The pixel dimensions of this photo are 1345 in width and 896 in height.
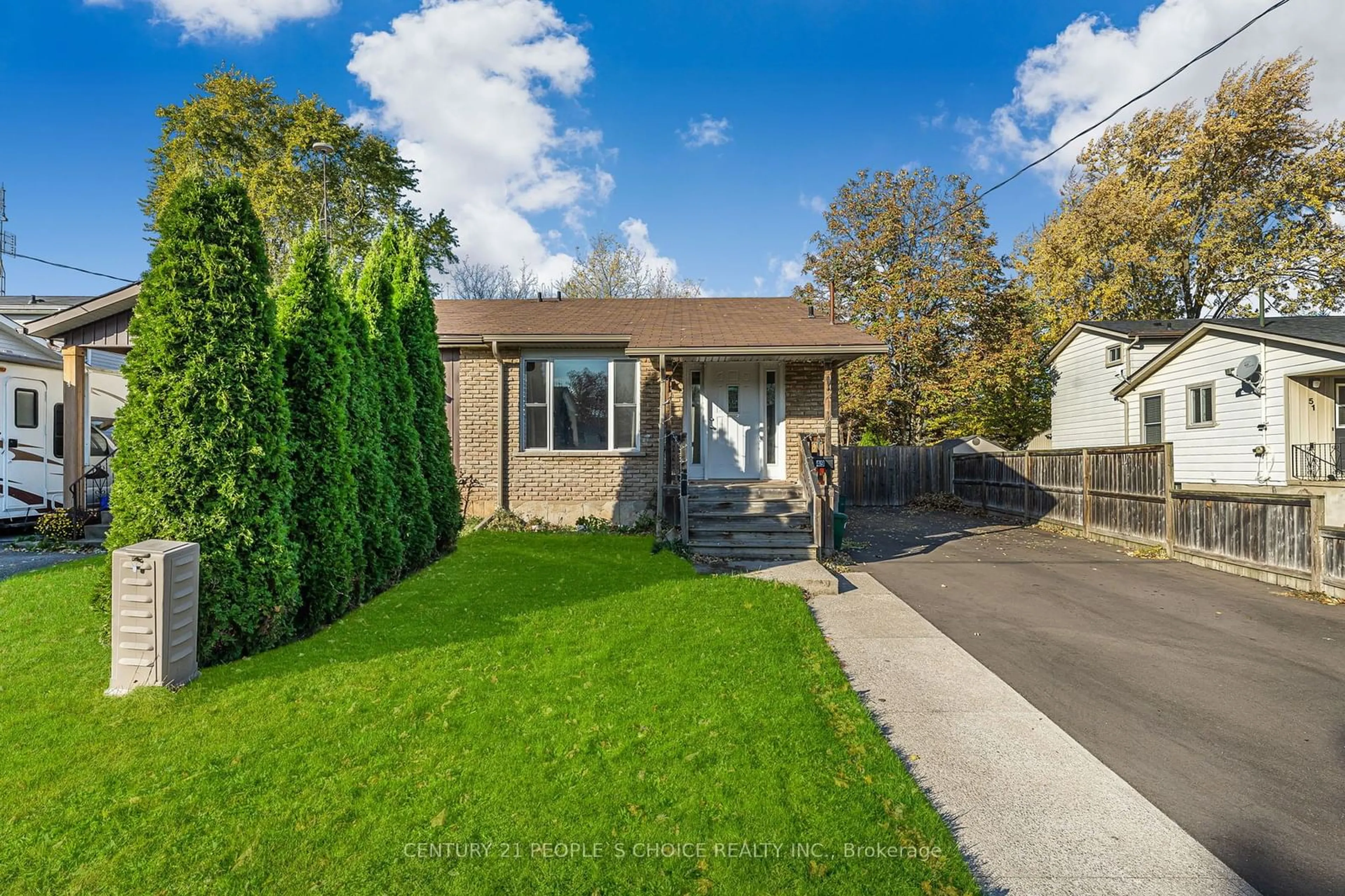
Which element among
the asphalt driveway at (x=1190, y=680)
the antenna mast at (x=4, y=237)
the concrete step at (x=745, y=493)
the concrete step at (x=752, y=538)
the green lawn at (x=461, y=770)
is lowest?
the asphalt driveway at (x=1190, y=680)

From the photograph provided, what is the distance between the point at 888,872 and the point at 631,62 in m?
14.8

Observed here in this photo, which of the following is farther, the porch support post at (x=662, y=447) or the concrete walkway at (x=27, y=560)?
the porch support post at (x=662, y=447)

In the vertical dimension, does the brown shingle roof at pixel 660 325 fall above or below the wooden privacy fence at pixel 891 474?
above

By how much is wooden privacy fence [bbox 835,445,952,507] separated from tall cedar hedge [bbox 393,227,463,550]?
13.5 m

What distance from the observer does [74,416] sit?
983 centimetres

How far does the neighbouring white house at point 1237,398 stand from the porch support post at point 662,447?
9776 mm

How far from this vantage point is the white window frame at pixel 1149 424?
587 inches

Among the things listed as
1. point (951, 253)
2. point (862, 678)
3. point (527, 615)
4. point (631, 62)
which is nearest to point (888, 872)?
point (862, 678)

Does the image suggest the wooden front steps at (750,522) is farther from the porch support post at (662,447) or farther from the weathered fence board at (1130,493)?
the weathered fence board at (1130,493)

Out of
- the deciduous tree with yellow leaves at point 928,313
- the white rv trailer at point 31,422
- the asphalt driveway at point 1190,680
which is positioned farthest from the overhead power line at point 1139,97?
the white rv trailer at point 31,422

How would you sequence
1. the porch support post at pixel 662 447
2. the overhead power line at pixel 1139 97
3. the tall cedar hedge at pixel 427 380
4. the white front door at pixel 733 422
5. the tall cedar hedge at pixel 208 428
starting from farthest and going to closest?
the white front door at pixel 733 422
the porch support post at pixel 662 447
the tall cedar hedge at pixel 427 380
the overhead power line at pixel 1139 97
the tall cedar hedge at pixel 208 428

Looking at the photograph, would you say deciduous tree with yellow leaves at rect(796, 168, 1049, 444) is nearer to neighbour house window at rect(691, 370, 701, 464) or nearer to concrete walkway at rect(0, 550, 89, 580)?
neighbour house window at rect(691, 370, 701, 464)

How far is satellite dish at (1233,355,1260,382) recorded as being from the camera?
12.2 metres

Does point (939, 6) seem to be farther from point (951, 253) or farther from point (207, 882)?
point (207, 882)
